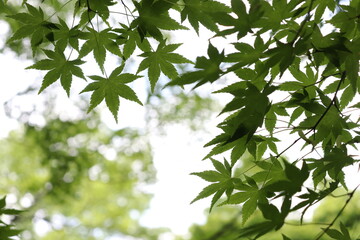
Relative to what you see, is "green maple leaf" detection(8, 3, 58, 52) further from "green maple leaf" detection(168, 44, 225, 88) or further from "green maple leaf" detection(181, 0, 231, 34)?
"green maple leaf" detection(168, 44, 225, 88)

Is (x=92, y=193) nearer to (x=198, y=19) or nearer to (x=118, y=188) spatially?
(x=118, y=188)

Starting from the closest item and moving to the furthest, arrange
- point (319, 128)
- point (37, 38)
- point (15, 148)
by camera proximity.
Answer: point (319, 128) < point (37, 38) < point (15, 148)

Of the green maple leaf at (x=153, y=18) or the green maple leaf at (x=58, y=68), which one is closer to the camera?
the green maple leaf at (x=153, y=18)

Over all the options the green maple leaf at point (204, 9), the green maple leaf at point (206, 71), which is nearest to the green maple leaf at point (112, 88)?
the green maple leaf at point (204, 9)

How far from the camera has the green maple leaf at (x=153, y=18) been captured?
110cm

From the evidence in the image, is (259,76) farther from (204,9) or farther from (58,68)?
(58,68)

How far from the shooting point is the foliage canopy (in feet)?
2.82

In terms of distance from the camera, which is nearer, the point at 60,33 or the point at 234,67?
the point at 234,67

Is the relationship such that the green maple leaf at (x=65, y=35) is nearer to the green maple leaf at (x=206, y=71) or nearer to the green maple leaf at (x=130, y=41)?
the green maple leaf at (x=130, y=41)

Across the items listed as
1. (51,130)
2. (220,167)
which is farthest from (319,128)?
(51,130)

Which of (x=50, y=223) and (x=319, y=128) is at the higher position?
(x=50, y=223)

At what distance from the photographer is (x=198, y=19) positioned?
1.14 metres

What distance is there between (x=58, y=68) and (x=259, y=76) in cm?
70

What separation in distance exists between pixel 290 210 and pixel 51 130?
5.44 metres
